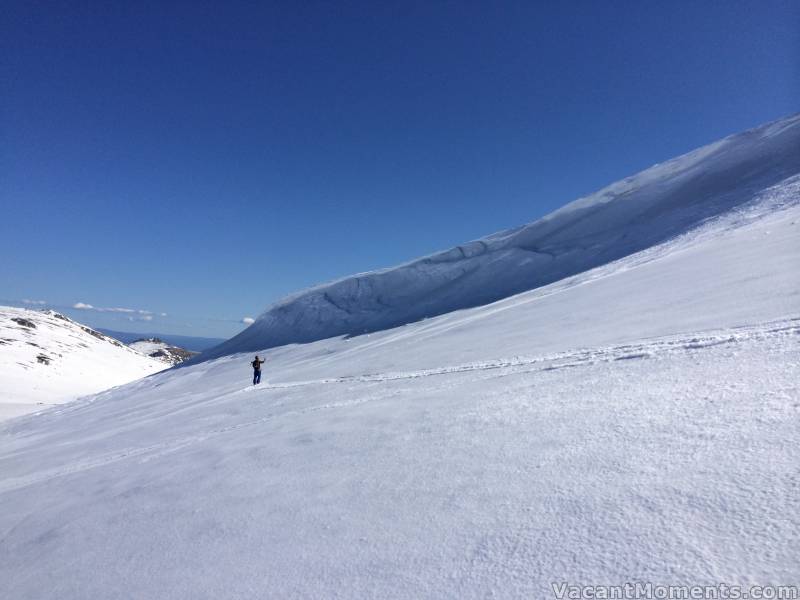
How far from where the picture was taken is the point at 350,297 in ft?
124

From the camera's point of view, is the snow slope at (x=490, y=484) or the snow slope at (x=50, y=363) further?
the snow slope at (x=50, y=363)

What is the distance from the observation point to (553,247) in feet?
96.9

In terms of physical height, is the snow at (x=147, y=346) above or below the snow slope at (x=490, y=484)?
above

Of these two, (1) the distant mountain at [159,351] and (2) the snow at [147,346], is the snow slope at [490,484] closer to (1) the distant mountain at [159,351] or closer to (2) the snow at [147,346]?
(1) the distant mountain at [159,351]

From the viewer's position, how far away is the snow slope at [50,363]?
147 ft

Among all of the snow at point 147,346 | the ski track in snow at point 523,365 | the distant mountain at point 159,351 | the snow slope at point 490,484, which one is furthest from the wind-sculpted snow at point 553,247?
the snow at point 147,346

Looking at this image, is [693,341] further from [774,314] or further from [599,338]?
[599,338]

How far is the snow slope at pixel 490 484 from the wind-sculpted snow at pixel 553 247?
48.8 ft

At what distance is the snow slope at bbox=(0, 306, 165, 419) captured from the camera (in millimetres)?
44769

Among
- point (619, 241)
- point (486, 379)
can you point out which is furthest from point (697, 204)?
point (486, 379)

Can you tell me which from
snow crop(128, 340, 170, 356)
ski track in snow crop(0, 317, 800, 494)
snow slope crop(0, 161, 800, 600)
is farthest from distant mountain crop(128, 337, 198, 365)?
snow slope crop(0, 161, 800, 600)

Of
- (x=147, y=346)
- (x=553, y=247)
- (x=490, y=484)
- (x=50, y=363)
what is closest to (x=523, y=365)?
(x=490, y=484)

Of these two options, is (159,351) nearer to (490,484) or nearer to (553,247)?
(553,247)

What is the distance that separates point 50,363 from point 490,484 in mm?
71741
